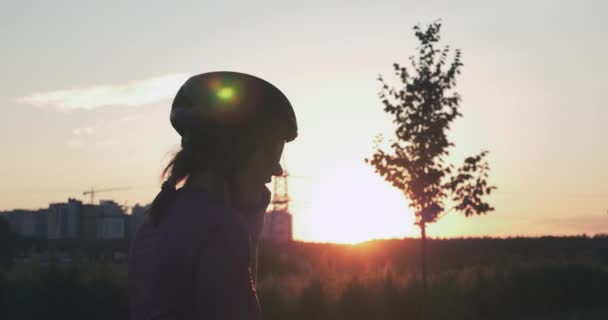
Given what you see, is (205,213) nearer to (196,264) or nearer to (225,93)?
(196,264)

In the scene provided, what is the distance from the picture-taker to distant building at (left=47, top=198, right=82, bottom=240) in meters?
132

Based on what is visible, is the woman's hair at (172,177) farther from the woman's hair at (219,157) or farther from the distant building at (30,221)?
the distant building at (30,221)

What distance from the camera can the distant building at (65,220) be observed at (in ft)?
435

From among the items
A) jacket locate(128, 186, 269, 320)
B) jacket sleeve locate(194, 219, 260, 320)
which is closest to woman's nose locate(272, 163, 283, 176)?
jacket locate(128, 186, 269, 320)

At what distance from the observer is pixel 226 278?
1811mm

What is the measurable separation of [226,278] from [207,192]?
11.8 inches

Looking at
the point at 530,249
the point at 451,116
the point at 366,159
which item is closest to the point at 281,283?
the point at 366,159

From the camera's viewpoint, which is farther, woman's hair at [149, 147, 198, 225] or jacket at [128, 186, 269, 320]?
woman's hair at [149, 147, 198, 225]

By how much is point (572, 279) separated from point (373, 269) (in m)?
6.85

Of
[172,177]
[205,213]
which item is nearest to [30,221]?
[172,177]

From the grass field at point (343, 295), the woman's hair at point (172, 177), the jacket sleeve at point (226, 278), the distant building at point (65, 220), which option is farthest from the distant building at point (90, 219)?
the jacket sleeve at point (226, 278)

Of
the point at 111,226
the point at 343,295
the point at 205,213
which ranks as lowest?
the point at 343,295

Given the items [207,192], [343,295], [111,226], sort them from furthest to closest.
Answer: [111,226], [343,295], [207,192]

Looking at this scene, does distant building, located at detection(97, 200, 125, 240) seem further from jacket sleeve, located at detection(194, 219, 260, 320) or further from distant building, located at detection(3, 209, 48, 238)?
jacket sleeve, located at detection(194, 219, 260, 320)
